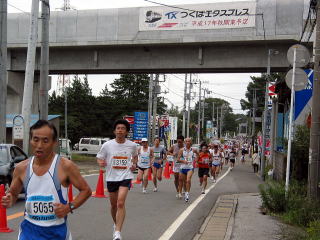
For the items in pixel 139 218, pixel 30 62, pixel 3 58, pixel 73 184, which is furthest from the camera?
pixel 30 62

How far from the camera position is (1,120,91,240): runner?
3936mm

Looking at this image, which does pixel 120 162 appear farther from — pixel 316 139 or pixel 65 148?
pixel 65 148

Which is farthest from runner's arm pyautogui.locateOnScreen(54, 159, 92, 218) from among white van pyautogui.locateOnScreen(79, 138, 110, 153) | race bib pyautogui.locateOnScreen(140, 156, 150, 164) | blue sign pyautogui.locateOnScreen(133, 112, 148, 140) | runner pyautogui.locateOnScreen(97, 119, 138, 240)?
white van pyautogui.locateOnScreen(79, 138, 110, 153)

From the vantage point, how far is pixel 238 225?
30.6 feet

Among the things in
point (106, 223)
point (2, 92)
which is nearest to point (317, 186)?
point (106, 223)

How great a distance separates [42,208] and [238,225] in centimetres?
604

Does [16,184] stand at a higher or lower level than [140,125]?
lower

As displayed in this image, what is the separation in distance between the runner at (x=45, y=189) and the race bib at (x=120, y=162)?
4.05 meters

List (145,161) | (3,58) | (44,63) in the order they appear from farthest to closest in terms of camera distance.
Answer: (44,63) → (3,58) → (145,161)

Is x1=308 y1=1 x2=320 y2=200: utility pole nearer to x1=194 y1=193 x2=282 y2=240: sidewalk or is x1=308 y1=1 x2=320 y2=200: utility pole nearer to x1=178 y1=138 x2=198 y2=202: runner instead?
x1=194 y1=193 x2=282 y2=240: sidewalk

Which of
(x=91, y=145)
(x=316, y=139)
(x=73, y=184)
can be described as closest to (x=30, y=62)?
(x=316, y=139)

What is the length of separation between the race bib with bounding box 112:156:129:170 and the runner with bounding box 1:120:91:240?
160 inches

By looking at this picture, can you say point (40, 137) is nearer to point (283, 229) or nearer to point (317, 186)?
point (283, 229)

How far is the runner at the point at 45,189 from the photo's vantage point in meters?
3.94
